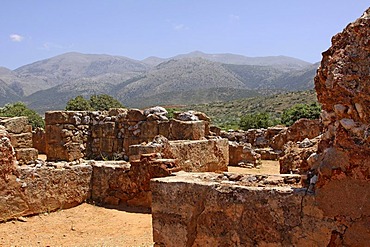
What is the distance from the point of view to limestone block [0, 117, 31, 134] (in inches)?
509

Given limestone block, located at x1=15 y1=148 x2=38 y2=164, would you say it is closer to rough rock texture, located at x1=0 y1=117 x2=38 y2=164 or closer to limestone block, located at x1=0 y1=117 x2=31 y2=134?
rough rock texture, located at x1=0 y1=117 x2=38 y2=164

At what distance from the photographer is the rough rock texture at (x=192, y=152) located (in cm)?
998

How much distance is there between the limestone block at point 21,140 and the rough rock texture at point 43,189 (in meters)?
4.30

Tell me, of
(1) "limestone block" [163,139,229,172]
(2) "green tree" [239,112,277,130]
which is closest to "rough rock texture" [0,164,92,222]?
(1) "limestone block" [163,139,229,172]

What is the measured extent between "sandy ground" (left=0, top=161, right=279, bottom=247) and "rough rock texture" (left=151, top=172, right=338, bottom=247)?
7.67 feet

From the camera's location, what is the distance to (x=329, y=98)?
167 inches

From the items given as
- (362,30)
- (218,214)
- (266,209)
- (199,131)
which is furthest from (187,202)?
(199,131)

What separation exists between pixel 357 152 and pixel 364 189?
0.33 meters

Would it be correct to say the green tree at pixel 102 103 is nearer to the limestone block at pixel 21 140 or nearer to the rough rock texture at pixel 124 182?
the limestone block at pixel 21 140

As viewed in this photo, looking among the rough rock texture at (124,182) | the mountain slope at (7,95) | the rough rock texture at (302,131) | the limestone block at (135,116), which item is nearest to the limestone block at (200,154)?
the rough rock texture at (124,182)

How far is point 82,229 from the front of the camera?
816cm

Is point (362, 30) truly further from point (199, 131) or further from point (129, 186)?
point (199, 131)

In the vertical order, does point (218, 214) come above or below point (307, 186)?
below

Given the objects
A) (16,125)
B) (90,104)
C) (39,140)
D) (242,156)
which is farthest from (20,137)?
(90,104)
